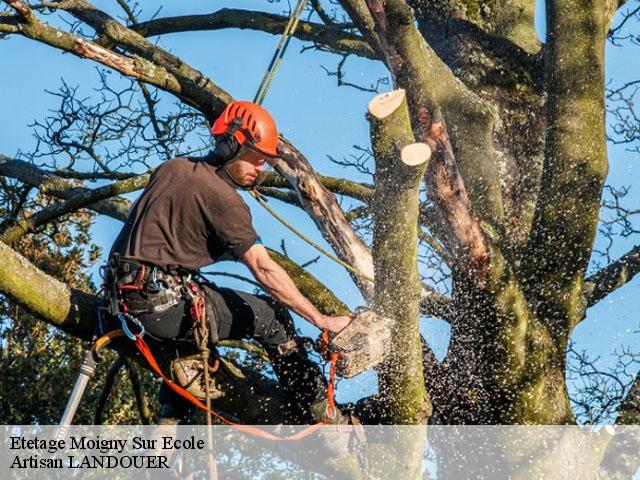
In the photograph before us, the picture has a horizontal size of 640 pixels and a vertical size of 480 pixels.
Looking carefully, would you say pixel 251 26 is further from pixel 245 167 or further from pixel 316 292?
pixel 245 167

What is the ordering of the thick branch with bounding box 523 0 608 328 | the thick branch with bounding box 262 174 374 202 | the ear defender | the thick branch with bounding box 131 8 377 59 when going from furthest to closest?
the thick branch with bounding box 131 8 377 59, the thick branch with bounding box 262 174 374 202, the thick branch with bounding box 523 0 608 328, the ear defender

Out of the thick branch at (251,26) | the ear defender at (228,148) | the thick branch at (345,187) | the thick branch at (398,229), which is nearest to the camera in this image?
the thick branch at (398,229)

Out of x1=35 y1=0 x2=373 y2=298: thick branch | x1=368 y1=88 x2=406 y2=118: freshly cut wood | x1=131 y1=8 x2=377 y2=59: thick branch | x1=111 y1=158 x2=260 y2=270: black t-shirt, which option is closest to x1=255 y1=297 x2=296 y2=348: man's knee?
x1=111 y1=158 x2=260 y2=270: black t-shirt

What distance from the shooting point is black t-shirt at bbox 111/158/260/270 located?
462cm

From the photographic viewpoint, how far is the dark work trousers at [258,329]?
4.68 metres

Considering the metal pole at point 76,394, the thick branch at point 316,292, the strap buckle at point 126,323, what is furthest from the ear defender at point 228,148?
the thick branch at point 316,292

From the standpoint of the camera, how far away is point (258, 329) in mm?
4891

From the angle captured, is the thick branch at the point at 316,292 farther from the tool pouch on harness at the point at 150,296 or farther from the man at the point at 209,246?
the tool pouch on harness at the point at 150,296

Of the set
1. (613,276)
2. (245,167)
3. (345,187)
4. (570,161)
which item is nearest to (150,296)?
(245,167)

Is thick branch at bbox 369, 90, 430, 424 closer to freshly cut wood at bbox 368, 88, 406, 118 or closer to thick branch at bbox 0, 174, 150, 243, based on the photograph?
freshly cut wood at bbox 368, 88, 406, 118

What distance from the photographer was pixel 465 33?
292 inches

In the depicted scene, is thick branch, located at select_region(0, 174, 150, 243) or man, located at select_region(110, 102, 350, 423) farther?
thick branch, located at select_region(0, 174, 150, 243)

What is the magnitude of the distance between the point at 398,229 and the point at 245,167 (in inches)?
33.2

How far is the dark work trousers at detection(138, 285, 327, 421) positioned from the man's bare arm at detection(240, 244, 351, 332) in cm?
19
